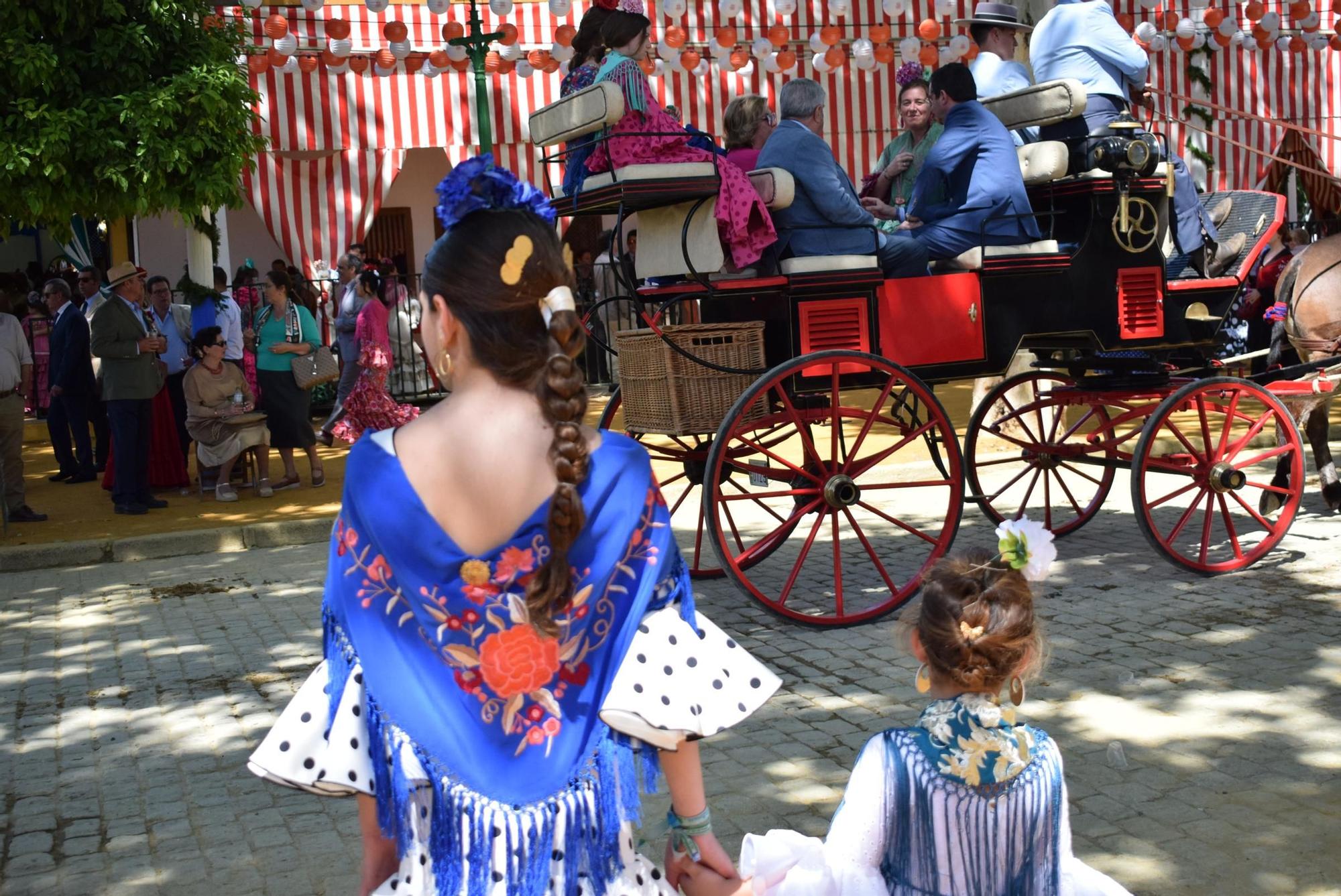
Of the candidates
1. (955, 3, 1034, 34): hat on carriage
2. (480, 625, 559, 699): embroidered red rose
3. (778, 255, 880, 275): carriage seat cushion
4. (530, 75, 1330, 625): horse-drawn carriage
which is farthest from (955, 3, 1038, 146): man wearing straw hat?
(480, 625, 559, 699): embroidered red rose

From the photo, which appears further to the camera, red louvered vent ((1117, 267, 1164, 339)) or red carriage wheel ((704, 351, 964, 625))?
red louvered vent ((1117, 267, 1164, 339))

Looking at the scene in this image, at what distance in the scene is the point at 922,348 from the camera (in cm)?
637

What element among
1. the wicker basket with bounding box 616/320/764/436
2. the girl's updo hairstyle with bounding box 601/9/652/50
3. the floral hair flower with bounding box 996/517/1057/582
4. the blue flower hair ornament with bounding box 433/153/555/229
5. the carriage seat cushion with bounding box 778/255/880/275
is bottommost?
the floral hair flower with bounding box 996/517/1057/582

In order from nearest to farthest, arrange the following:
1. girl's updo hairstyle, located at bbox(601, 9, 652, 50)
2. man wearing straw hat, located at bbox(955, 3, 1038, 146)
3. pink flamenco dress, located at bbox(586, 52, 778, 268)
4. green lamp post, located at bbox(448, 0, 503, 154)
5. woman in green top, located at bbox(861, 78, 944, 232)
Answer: pink flamenco dress, located at bbox(586, 52, 778, 268), girl's updo hairstyle, located at bbox(601, 9, 652, 50), woman in green top, located at bbox(861, 78, 944, 232), man wearing straw hat, located at bbox(955, 3, 1038, 146), green lamp post, located at bbox(448, 0, 503, 154)

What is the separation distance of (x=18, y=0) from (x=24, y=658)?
5.41 m

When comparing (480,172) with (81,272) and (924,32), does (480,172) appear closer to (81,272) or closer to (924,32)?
(81,272)

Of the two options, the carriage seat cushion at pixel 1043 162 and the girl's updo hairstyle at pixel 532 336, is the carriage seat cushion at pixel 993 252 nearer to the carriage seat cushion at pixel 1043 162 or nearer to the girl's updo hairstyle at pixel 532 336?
the carriage seat cushion at pixel 1043 162

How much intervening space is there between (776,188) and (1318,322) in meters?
3.98

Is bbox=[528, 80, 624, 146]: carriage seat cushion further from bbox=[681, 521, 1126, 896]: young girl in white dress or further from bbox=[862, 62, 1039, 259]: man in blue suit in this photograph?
bbox=[681, 521, 1126, 896]: young girl in white dress

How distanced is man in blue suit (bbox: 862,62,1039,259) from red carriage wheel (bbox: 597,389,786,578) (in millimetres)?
1544

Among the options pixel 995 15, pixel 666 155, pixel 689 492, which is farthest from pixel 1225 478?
pixel 666 155

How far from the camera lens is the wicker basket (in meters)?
5.96

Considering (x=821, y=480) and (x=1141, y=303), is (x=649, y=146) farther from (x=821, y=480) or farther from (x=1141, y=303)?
(x=1141, y=303)

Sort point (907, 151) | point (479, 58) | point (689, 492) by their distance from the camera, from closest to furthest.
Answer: point (907, 151), point (689, 492), point (479, 58)
